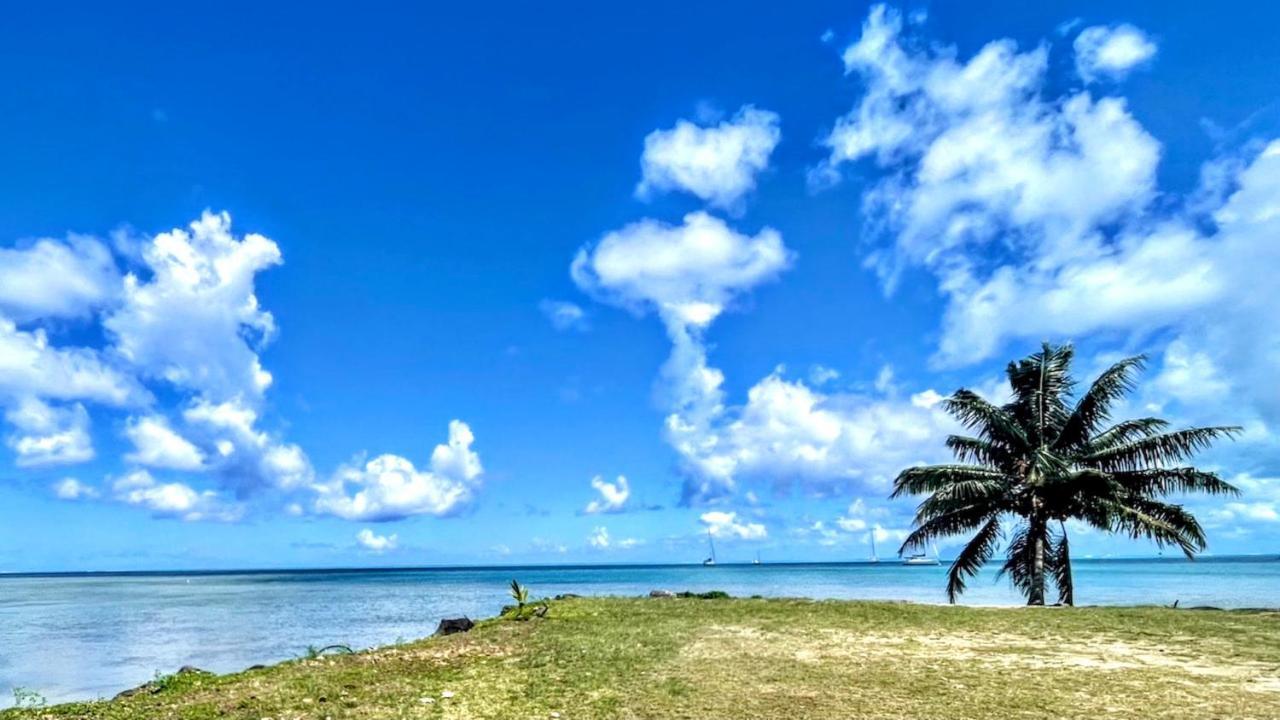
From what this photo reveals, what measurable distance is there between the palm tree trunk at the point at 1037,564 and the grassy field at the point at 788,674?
5209 mm

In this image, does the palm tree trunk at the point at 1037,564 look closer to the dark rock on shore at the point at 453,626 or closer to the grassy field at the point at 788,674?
the grassy field at the point at 788,674

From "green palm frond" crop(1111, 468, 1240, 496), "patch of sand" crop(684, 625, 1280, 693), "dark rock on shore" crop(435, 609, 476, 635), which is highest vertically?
"green palm frond" crop(1111, 468, 1240, 496)

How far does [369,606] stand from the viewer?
49.6m

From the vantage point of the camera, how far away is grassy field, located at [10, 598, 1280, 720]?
884cm

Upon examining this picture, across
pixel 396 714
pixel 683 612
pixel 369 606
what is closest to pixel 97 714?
pixel 396 714

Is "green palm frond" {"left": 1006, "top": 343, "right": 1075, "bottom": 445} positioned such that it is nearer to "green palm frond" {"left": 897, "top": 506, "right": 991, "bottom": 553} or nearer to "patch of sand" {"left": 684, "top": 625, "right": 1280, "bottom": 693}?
"green palm frond" {"left": 897, "top": 506, "right": 991, "bottom": 553}

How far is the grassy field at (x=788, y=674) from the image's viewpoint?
8.84 m

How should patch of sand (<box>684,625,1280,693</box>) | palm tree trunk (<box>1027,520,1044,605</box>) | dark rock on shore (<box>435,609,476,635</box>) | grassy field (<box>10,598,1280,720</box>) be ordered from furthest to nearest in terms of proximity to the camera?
palm tree trunk (<box>1027,520,1044,605</box>) → dark rock on shore (<box>435,609,476,635</box>) → patch of sand (<box>684,625,1280,693</box>) → grassy field (<box>10,598,1280,720</box>)

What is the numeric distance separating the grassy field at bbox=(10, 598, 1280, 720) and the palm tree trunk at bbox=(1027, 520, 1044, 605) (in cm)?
521

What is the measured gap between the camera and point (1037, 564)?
2177 centimetres

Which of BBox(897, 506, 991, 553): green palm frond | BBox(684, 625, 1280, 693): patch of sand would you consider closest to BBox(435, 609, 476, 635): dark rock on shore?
BBox(684, 625, 1280, 693): patch of sand

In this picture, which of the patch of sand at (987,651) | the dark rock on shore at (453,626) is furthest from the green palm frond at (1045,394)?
the dark rock on shore at (453,626)

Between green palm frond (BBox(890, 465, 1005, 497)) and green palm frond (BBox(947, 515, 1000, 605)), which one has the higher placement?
green palm frond (BBox(890, 465, 1005, 497))

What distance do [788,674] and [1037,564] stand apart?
1441 centimetres
